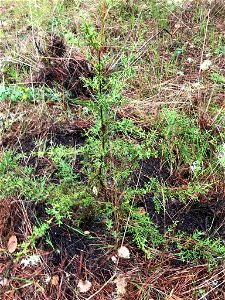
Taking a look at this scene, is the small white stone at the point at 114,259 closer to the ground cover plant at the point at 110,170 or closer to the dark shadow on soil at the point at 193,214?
the ground cover plant at the point at 110,170

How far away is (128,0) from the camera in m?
3.02

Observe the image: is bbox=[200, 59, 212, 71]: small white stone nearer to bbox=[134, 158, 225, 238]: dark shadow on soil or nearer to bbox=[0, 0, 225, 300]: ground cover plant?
bbox=[0, 0, 225, 300]: ground cover plant

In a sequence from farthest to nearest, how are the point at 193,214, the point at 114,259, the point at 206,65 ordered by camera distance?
the point at 206,65 < the point at 193,214 < the point at 114,259

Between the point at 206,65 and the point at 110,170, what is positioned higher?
the point at 206,65

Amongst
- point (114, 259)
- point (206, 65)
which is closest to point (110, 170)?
point (114, 259)

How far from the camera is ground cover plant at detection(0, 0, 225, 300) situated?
131 cm

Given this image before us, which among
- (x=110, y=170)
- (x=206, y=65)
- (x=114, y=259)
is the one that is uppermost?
(x=206, y=65)

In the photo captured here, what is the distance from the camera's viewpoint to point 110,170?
56.7 inches

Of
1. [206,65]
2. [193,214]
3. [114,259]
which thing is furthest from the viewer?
[206,65]

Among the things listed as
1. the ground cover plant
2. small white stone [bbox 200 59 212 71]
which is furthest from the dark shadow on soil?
small white stone [bbox 200 59 212 71]

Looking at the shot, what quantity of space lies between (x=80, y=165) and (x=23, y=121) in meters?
0.53

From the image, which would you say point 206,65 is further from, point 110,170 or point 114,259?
point 114,259

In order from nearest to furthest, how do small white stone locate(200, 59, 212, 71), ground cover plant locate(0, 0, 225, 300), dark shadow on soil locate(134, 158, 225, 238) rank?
ground cover plant locate(0, 0, 225, 300) < dark shadow on soil locate(134, 158, 225, 238) < small white stone locate(200, 59, 212, 71)

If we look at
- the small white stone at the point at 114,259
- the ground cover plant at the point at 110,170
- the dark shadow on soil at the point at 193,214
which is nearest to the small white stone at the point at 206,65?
the ground cover plant at the point at 110,170
